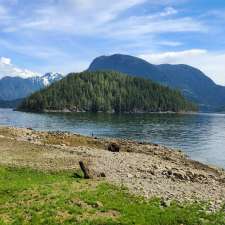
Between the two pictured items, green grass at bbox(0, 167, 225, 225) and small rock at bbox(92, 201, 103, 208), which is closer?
green grass at bbox(0, 167, 225, 225)

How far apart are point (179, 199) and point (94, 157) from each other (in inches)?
756

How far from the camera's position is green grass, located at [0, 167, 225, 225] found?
24375 millimetres

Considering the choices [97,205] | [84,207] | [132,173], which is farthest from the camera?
[132,173]

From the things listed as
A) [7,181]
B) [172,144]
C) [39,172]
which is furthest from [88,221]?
[172,144]

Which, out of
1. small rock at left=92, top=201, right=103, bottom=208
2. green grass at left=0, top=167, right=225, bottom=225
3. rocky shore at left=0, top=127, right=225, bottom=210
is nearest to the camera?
green grass at left=0, top=167, right=225, bottom=225

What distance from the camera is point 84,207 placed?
26.5 m

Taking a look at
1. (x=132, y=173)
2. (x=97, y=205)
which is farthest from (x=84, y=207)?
(x=132, y=173)

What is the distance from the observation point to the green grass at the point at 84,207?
24.4 metres

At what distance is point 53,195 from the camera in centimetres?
2866

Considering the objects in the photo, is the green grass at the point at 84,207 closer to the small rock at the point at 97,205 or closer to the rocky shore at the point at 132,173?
the small rock at the point at 97,205

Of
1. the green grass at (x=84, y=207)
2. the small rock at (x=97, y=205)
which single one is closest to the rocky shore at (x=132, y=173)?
the green grass at (x=84, y=207)

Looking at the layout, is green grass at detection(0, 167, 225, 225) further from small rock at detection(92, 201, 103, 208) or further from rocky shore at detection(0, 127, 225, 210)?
rocky shore at detection(0, 127, 225, 210)

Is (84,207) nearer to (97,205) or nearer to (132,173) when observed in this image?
(97,205)

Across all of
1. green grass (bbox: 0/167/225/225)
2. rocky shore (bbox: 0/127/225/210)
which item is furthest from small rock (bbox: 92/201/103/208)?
rocky shore (bbox: 0/127/225/210)
